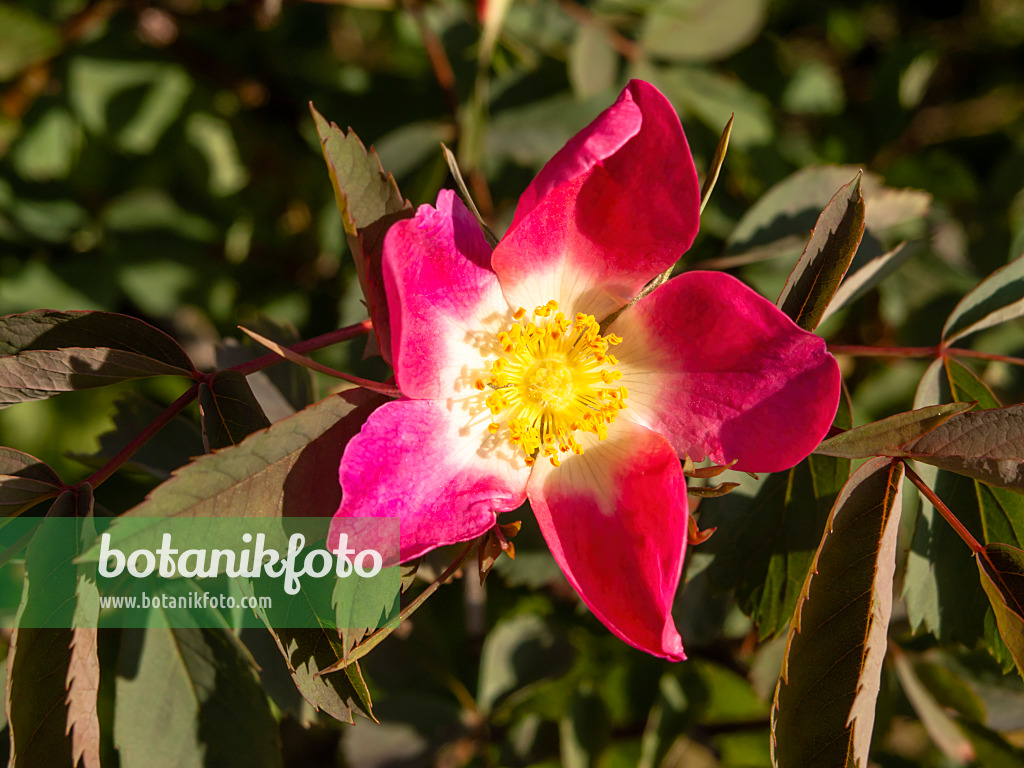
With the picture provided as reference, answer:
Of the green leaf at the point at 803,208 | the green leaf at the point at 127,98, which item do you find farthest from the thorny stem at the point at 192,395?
the green leaf at the point at 127,98

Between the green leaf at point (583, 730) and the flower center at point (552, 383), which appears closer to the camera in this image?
the flower center at point (552, 383)

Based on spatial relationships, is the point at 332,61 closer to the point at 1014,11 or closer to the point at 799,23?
the point at 799,23

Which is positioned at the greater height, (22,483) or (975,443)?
(22,483)

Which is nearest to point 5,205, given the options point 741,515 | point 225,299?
point 225,299

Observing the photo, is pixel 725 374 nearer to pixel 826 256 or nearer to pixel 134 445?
pixel 826 256

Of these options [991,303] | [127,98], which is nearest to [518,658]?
[991,303]

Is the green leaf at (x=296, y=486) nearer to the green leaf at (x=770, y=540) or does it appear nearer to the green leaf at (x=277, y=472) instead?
the green leaf at (x=277, y=472)
